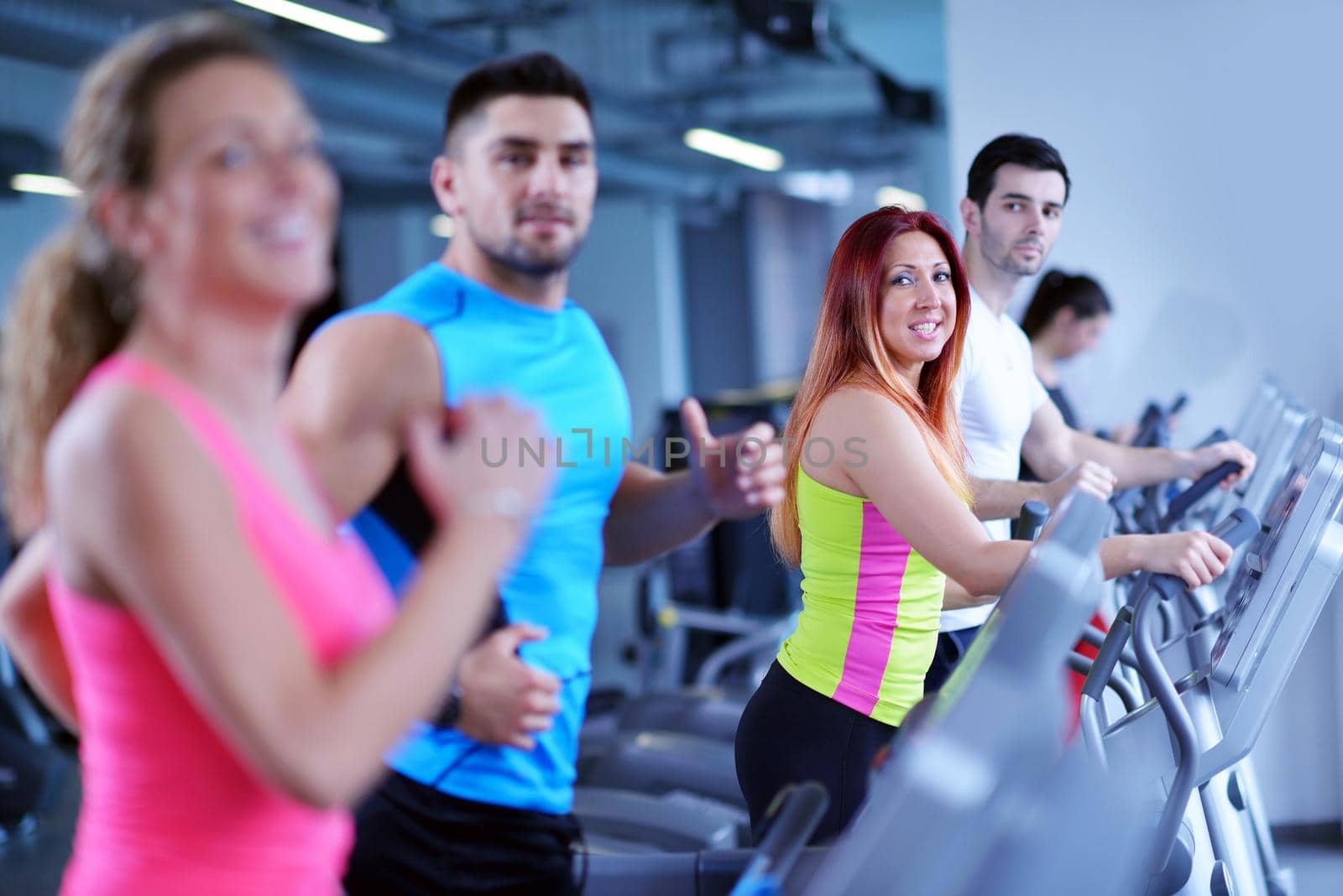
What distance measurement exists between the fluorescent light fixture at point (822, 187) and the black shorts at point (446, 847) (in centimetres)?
1182

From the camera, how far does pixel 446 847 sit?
1.45 meters

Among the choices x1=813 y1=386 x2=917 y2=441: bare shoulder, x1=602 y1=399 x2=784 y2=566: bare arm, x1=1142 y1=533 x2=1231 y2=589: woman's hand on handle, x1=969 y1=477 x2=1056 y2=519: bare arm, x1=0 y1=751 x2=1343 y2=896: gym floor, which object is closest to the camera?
x1=602 y1=399 x2=784 y2=566: bare arm

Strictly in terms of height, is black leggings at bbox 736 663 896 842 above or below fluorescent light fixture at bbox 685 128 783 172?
below

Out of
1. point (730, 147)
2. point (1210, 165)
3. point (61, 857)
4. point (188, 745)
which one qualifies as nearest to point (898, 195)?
point (730, 147)

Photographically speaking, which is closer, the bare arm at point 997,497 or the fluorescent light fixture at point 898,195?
the bare arm at point 997,497

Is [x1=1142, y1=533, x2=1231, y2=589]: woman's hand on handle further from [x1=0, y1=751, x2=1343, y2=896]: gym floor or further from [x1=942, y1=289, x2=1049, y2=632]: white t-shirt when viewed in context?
[x1=0, y1=751, x2=1343, y2=896]: gym floor

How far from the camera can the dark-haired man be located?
1389mm

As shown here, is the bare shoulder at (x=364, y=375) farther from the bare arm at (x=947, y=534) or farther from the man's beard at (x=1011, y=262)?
the man's beard at (x=1011, y=262)

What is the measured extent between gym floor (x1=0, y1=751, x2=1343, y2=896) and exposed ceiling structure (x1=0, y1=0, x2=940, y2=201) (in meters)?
2.46

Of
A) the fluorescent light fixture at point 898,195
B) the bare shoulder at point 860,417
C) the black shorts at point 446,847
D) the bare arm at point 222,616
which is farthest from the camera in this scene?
the fluorescent light fixture at point 898,195

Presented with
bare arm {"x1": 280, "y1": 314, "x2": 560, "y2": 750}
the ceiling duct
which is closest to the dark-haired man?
bare arm {"x1": 280, "y1": 314, "x2": 560, "y2": 750}

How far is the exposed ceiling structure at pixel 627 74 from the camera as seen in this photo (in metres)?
5.37

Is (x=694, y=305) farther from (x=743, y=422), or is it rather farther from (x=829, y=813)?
(x=829, y=813)

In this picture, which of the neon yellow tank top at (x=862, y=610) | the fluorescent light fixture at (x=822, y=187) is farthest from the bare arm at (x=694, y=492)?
the fluorescent light fixture at (x=822, y=187)
